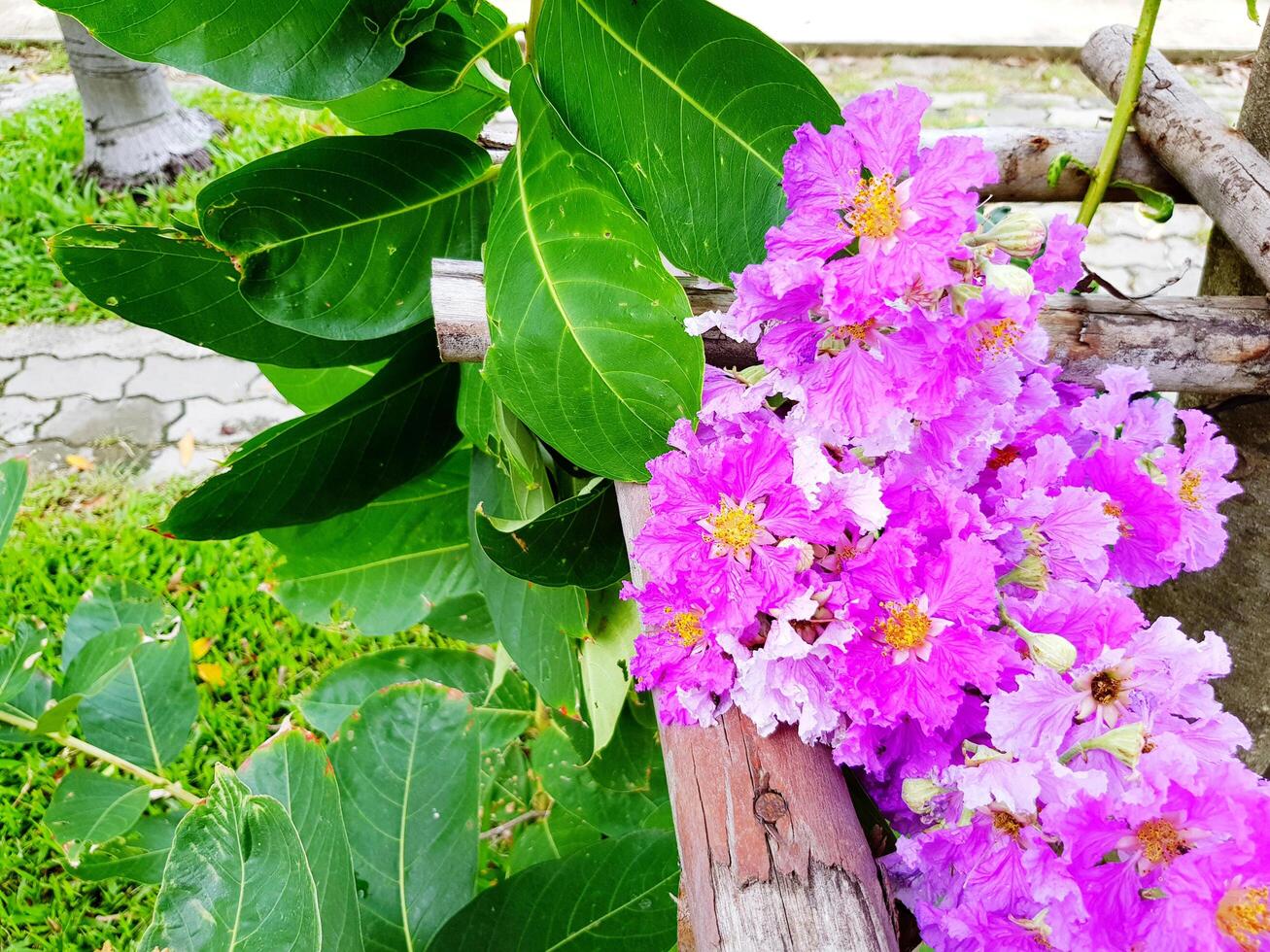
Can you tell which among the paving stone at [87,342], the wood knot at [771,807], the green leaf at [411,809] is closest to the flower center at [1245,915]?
the wood knot at [771,807]

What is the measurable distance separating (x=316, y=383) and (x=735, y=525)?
0.75 metres

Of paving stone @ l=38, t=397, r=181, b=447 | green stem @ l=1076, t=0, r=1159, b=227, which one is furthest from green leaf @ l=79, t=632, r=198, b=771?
paving stone @ l=38, t=397, r=181, b=447

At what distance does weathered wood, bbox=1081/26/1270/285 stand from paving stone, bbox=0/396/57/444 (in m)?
2.95

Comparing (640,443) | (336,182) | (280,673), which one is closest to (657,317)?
(640,443)

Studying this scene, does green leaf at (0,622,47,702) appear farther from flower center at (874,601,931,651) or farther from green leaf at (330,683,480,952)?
flower center at (874,601,931,651)

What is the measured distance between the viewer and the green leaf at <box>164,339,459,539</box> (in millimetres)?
978

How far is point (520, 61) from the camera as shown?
0.95 meters

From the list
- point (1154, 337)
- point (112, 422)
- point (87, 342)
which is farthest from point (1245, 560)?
point (87, 342)

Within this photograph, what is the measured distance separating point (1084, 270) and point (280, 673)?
2038 mm

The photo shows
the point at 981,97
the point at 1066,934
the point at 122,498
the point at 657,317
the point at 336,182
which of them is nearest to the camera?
the point at 1066,934

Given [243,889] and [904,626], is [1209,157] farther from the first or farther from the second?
[243,889]

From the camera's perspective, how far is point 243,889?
0.65m

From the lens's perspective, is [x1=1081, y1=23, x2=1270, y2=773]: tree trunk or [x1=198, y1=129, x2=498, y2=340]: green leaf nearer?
[x1=198, y1=129, x2=498, y2=340]: green leaf

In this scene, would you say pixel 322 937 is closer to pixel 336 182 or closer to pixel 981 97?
pixel 336 182
